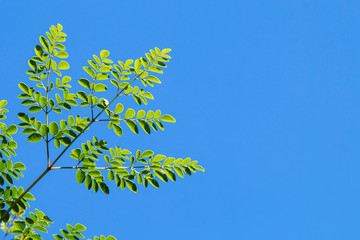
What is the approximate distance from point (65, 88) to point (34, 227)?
1142 millimetres

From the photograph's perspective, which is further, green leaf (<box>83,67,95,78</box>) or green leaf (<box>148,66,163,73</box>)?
green leaf (<box>148,66,163,73</box>)

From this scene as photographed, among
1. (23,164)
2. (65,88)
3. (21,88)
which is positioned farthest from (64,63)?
(23,164)

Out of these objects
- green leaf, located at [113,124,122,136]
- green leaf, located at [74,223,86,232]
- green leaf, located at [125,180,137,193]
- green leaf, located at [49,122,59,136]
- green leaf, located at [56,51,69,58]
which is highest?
green leaf, located at [56,51,69,58]

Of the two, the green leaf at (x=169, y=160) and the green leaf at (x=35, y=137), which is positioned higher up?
the green leaf at (x=169, y=160)

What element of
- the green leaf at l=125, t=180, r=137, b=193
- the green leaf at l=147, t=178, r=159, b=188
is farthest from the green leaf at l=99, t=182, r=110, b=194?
the green leaf at l=147, t=178, r=159, b=188

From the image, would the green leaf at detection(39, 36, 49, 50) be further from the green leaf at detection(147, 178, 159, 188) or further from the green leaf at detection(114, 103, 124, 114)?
the green leaf at detection(147, 178, 159, 188)

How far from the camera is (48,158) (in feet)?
8.51

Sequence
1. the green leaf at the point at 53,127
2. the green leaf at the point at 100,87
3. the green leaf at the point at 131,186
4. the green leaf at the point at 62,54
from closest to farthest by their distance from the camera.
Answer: the green leaf at the point at 53,127 → the green leaf at the point at 131,186 → the green leaf at the point at 100,87 → the green leaf at the point at 62,54

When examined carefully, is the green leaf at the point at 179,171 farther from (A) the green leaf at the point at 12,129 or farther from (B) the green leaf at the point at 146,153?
(A) the green leaf at the point at 12,129

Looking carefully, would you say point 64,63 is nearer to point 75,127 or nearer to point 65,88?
point 65,88

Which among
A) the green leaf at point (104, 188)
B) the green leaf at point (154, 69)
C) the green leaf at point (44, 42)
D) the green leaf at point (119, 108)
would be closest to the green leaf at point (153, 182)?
the green leaf at point (104, 188)

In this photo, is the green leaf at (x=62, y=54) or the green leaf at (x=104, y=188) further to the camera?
the green leaf at (x=62, y=54)

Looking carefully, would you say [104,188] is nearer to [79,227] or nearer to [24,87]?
[79,227]

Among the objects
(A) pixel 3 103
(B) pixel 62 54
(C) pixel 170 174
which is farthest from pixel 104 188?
(B) pixel 62 54
